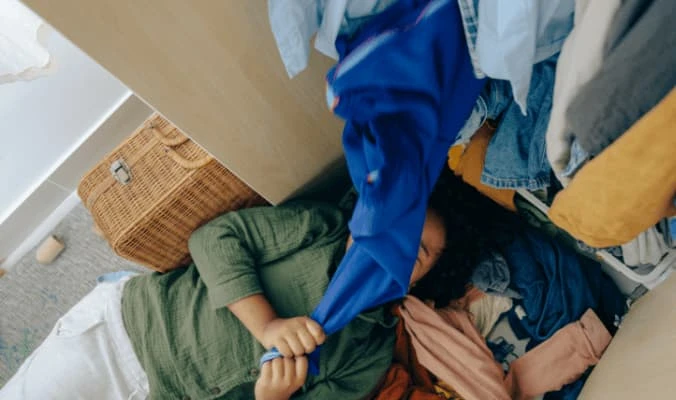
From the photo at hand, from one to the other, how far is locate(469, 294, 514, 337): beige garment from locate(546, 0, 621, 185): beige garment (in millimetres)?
647

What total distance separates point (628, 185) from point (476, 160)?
0.40m

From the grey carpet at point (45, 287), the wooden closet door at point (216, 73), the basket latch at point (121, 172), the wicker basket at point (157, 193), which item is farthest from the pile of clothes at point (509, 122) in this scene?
the grey carpet at point (45, 287)

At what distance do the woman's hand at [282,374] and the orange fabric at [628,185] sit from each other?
1.86 ft

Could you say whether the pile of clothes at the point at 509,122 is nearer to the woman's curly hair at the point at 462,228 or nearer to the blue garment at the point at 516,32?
the blue garment at the point at 516,32

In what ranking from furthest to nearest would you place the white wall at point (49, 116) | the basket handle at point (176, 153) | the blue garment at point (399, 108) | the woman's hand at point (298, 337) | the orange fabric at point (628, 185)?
1. the white wall at point (49, 116)
2. the basket handle at point (176, 153)
3. the woman's hand at point (298, 337)
4. the blue garment at point (399, 108)
5. the orange fabric at point (628, 185)

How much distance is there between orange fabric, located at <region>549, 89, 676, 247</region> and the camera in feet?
1.08

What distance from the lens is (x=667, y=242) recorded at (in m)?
0.65

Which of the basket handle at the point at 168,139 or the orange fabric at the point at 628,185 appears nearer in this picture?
the orange fabric at the point at 628,185

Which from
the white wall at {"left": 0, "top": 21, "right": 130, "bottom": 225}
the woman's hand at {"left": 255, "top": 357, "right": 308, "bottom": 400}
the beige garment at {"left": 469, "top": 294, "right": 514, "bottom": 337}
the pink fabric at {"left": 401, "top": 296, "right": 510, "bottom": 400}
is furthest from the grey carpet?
the beige garment at {"left": 469, "top": 294, "right": 514, "bottom": 337}

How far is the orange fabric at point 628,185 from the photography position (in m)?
0.33

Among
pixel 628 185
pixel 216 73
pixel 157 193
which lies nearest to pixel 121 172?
pixel 157 193

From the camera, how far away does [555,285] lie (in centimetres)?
99

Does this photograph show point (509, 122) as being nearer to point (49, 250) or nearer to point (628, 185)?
point (628, 185)

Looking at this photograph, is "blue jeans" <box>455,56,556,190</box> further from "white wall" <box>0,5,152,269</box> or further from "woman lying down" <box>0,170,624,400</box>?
"white wall" <box>0,5,152,269</box>
